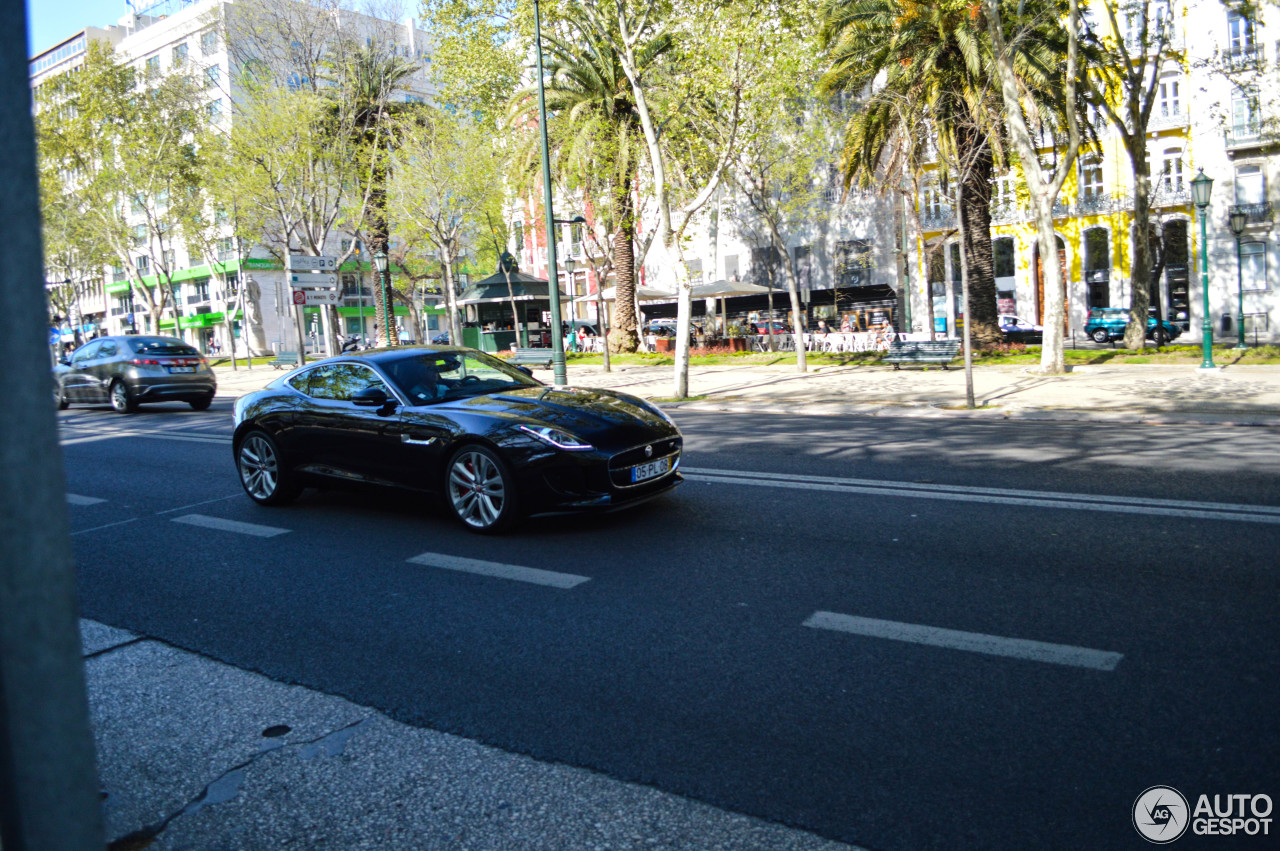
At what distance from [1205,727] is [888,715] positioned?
1.16 metres

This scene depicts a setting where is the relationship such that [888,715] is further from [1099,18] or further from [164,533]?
[1099,18]

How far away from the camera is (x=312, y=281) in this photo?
25.8 meters

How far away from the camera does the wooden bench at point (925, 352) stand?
2211cm

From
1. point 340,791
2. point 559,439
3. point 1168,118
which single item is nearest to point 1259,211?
point 1168,118

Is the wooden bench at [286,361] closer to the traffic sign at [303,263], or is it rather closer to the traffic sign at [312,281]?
the traffic sign at [312,281]

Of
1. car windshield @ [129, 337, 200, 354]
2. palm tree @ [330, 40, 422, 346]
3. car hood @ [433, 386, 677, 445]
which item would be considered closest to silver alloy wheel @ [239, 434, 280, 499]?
car hood @ [433, 386, 677, 445]

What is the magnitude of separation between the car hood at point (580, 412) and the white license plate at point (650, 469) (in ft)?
0.66

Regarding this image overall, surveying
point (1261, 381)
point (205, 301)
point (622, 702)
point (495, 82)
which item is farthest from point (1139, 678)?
point (205, 301)

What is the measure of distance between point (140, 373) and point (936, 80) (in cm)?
2005

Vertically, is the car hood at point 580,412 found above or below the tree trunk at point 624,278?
below

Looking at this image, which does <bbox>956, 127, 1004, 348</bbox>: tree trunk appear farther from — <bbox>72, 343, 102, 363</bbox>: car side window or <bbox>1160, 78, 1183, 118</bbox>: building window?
<bbox>72, 343, 102, 363</bbox>: car side window

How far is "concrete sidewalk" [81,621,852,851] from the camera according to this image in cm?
307

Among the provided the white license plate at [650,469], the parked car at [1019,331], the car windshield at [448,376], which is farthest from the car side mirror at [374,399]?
the parked car at [1019,331]

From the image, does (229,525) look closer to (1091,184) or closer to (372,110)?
(372,110)
